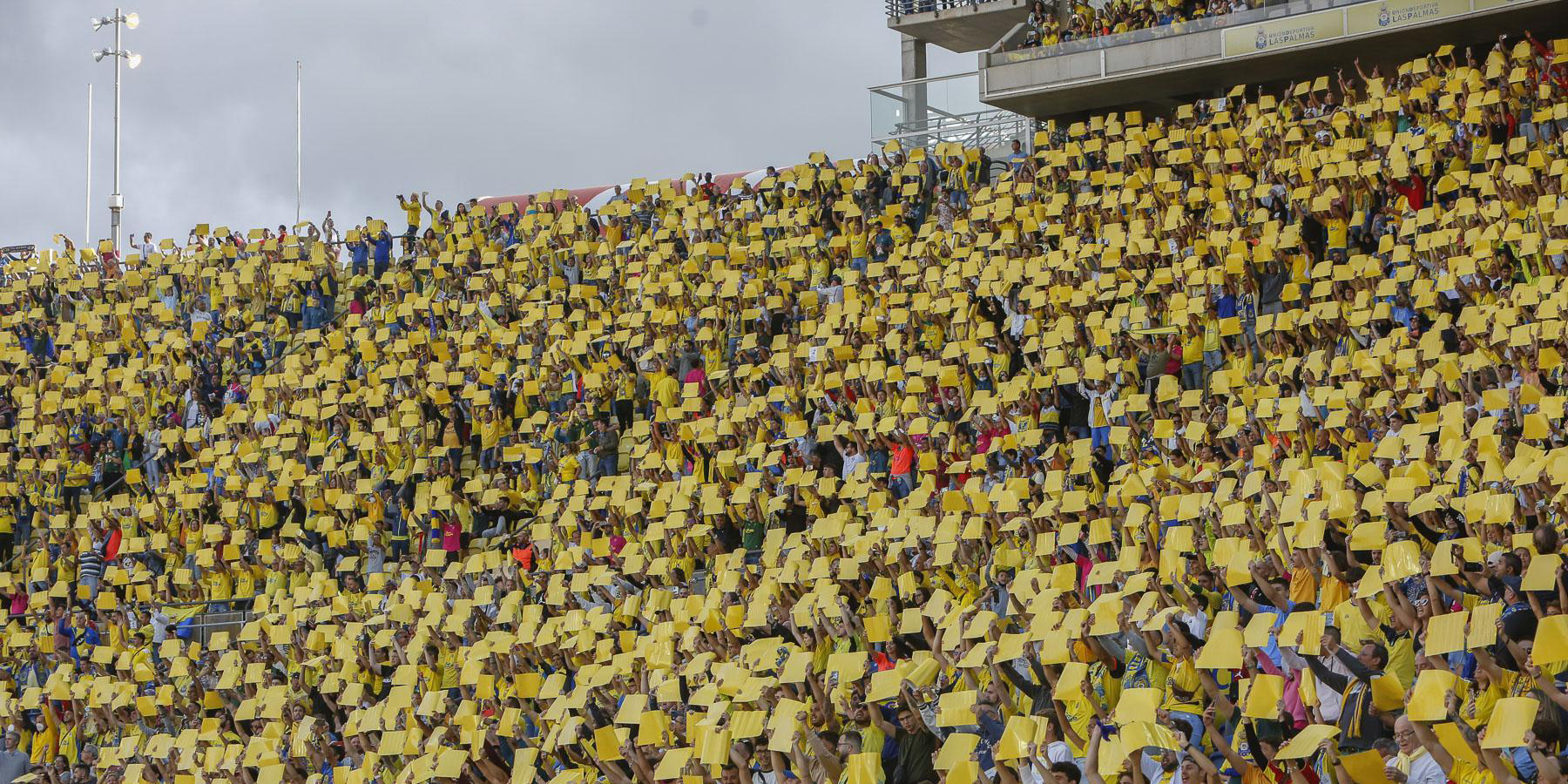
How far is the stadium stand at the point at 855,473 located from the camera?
26.8 feet

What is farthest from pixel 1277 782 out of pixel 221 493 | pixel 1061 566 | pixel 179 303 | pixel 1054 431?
pixel 179 303

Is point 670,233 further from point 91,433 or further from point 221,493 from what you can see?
point 91,433

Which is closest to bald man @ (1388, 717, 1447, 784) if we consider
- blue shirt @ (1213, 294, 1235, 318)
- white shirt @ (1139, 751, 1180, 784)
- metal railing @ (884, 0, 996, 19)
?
white shirt @ (1139, 751, 1180, 784)

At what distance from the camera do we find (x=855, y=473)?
44.1ft

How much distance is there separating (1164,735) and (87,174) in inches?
1170

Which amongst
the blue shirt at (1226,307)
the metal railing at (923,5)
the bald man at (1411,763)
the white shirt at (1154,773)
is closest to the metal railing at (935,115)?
the metal railing at (923,5)

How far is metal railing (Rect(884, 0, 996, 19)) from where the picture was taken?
23.1 metres

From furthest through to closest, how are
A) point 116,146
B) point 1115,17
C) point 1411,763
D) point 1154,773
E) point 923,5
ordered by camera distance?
point 116,146 < point 923,5 < point 1115,17 < point 1154,773 < point 1411,763

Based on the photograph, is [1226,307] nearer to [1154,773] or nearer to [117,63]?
[1154,773]

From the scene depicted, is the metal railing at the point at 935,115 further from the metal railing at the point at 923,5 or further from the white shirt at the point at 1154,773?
the white shirt at the point at 1154,773

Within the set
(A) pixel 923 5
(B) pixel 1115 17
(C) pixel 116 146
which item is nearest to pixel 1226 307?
(B) pixel 1115 17

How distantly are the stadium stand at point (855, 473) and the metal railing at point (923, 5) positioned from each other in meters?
3.57

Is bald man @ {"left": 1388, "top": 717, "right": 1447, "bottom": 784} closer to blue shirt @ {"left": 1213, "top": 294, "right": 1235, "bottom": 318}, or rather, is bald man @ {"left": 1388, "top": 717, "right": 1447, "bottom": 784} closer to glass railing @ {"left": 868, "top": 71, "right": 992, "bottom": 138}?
blue shirt @ {"left": 1213, "top": 294, "right": 1235, "bottom": 318}

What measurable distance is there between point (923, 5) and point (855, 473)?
450 inches
